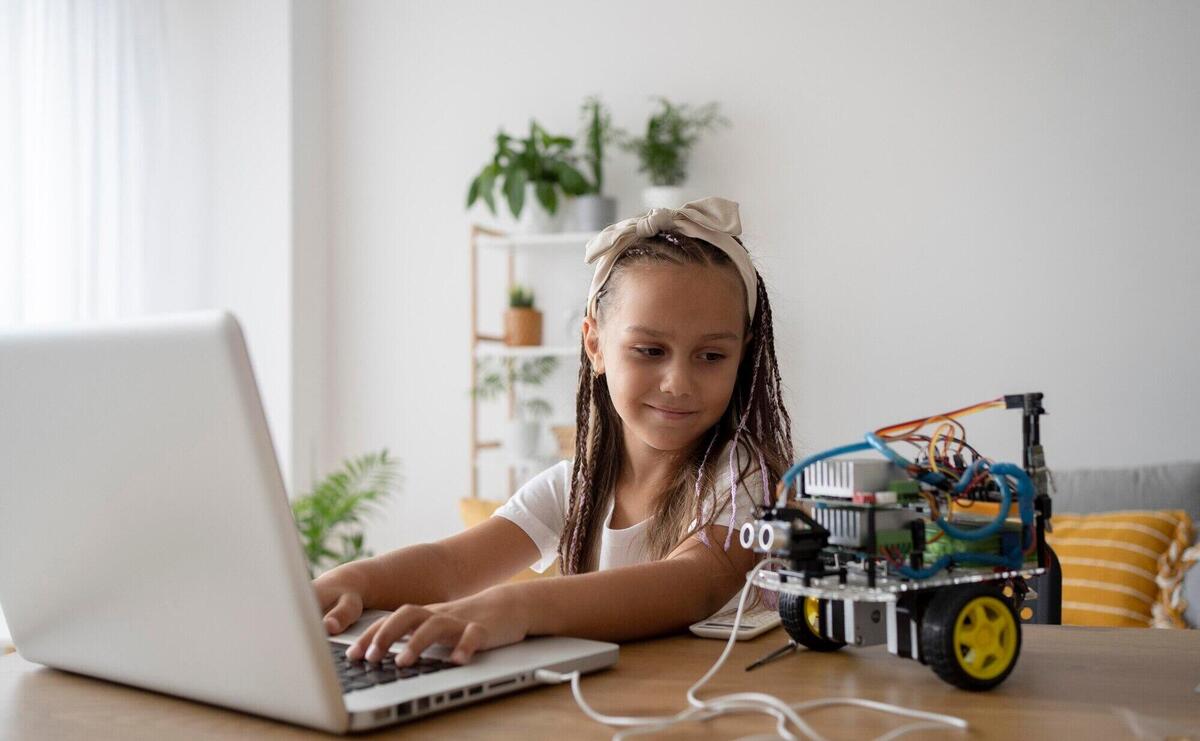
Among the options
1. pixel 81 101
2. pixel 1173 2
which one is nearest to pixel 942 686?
pixel 1173 2

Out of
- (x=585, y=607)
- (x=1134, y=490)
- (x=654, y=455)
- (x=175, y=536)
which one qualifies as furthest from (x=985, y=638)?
(x=1134, y=490)

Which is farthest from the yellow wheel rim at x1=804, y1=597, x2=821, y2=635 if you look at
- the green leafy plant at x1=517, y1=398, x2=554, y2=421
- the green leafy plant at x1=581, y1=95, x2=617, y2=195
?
the green leafy plant at x1=517, y1=398, x2=554, y2=421

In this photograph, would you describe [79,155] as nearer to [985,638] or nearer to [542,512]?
[542,512]

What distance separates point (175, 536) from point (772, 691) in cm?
40

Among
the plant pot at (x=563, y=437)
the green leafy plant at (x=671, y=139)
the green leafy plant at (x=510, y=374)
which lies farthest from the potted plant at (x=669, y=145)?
the plant pot at (x=563, y=437)

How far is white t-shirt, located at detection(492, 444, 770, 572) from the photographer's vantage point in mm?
1153

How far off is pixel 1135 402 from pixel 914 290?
0.68 m

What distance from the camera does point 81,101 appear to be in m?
3.34

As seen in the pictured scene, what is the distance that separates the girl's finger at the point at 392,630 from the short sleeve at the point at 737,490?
0.41m

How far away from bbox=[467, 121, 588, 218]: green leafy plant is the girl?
1.93m

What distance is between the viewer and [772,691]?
0.72 m

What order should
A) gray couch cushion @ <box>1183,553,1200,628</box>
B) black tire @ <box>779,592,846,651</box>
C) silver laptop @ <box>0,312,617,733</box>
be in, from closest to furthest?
1. silver laptop @ <box>0,312,617,733</box>
2. black tire @ <box>779,592,846,651</box>
3. gray couch cushion @ <box>1183,553,1200,628</box>

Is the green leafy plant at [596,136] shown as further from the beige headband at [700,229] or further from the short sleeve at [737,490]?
the short sleeve at [737,490]

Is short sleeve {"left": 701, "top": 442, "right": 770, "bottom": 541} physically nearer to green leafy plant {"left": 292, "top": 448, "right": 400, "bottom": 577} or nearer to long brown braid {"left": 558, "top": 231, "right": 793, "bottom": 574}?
long brown braid {"left": 558, "top": 231, "right": 793, "bottom": 574}
